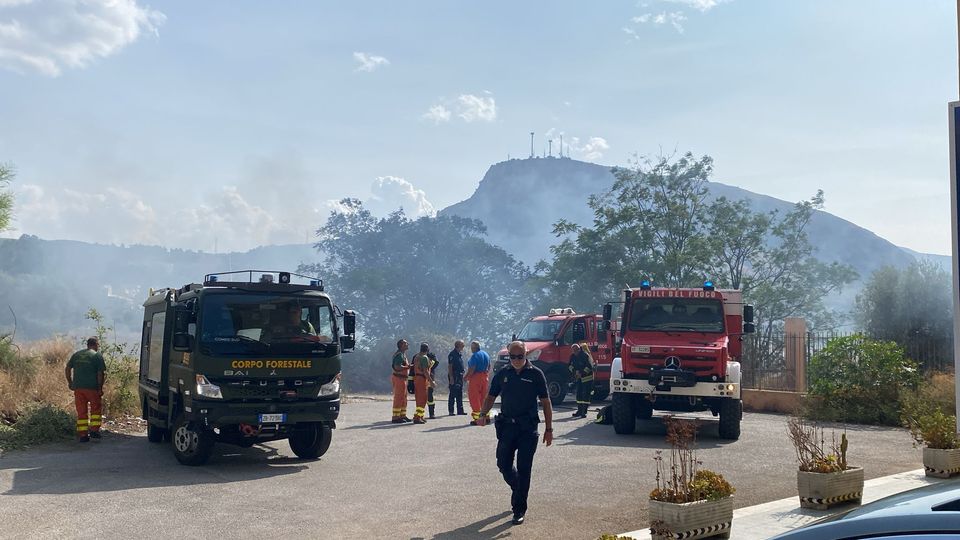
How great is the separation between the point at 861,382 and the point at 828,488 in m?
11.5

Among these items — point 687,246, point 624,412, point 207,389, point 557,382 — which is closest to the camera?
point 207,389

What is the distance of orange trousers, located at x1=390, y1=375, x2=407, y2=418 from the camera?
18.0 m

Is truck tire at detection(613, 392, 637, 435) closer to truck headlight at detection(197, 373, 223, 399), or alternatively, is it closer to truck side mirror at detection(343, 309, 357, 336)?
truck side mirror at detection(343, 309, 357, 336)

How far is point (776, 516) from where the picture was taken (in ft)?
27.5

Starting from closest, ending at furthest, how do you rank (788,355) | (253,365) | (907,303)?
(253,365) → (788,355) → (907,303)

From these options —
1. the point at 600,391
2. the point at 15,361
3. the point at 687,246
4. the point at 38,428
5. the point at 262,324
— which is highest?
the point at 687,246

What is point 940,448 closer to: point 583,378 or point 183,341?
point 583,378

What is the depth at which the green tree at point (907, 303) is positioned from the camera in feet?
103

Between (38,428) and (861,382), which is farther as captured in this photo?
(861,382)

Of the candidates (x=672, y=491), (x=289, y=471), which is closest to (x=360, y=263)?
(x=289, y=471)

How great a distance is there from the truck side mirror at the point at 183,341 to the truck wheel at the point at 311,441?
2012 millimetres

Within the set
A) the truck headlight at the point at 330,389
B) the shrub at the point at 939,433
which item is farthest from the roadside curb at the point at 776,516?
the truck headlight at the point at 330,389

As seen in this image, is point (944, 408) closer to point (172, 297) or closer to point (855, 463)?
point (855, 463)

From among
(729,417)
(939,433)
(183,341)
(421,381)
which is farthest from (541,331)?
(939,433)
